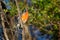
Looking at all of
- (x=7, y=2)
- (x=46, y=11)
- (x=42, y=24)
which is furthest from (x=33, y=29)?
(x=7, y=2)

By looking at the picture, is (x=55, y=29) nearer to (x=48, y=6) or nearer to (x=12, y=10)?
(x=48, y=6)

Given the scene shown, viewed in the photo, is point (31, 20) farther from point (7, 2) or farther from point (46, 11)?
point (7, 2)

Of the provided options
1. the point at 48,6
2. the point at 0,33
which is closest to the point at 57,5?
the point at 48,6

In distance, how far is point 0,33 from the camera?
108 inches

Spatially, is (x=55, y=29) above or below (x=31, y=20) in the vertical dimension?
below

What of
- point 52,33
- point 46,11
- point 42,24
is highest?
point 46,11

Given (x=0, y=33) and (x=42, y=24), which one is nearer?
(x=42, y=24)

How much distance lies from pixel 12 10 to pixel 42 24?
0.44 m

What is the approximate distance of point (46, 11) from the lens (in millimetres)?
2457

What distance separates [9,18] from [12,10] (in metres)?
0.14

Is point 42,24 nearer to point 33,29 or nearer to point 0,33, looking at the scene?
point 33,29

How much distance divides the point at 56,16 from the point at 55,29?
0.20 metres

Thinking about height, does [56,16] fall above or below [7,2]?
below

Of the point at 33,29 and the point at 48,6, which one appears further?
the point at 33,29
